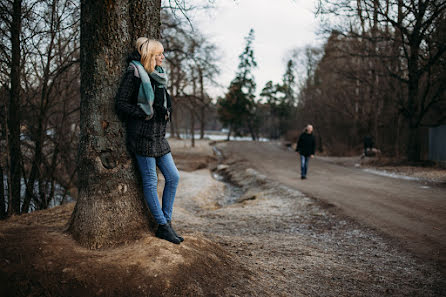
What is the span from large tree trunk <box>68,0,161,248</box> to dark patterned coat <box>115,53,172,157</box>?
11 centimetres

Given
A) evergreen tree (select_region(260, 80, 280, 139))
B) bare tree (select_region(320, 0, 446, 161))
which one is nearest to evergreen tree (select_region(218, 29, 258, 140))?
evergreen tree (select_region(260, 80, 280, 139))

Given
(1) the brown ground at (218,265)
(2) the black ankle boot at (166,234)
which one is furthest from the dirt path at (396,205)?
(2) the black ankle boot at (166,234)

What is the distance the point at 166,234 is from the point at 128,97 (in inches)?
56.4

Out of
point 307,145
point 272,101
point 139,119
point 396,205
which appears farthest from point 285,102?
point 139,119

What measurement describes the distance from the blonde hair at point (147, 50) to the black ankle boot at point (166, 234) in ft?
5.29

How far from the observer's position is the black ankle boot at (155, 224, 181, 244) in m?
3.10

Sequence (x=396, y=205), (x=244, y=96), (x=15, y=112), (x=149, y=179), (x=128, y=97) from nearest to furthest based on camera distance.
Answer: (x=128, y=97) → (x=149, y=179) → (x=15, y=112) → (x=396, y=205) → (x=244, y=96)

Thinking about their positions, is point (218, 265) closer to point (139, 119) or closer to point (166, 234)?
point (166, 234)

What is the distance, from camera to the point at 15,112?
20.0 ft

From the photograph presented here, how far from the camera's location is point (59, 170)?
991 centimetres

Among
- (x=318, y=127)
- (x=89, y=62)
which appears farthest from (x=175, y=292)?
(x=318, y=127)

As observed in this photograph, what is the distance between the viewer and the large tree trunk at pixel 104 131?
304 centimetres

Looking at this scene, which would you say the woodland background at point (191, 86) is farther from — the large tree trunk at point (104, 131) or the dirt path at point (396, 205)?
the dirt path at point (396, 205)

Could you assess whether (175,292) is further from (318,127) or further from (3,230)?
(318,127)
